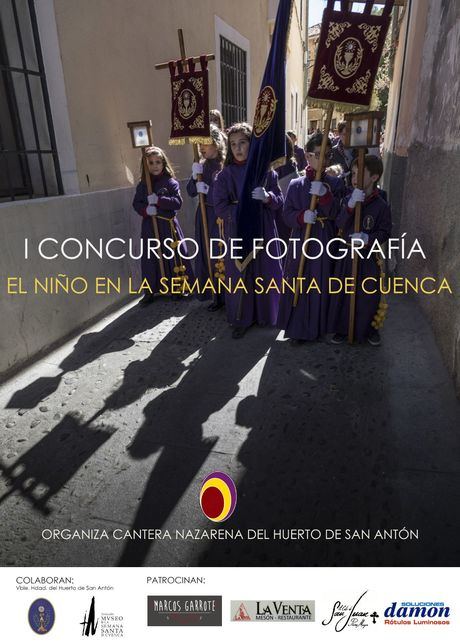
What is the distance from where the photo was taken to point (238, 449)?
8.51ft

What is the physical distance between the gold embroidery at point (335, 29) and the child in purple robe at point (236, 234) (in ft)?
2.96

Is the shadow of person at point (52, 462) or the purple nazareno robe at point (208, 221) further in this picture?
the purple nazareno robe at point (208, 221)

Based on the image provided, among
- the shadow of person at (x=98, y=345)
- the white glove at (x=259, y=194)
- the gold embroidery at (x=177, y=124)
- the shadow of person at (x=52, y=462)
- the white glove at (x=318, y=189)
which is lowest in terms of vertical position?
the shadow of person at (x=52, y=462)

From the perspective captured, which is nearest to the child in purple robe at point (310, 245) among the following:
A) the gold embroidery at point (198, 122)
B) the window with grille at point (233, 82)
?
the gold embroidery at point (198, 122)

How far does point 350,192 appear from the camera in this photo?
3.57m

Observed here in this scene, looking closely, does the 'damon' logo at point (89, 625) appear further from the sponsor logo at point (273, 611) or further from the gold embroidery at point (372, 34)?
the gold embroidery at point (372, 34)

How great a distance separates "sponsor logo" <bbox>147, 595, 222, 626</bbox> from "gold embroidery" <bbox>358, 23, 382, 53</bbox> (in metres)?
3.49

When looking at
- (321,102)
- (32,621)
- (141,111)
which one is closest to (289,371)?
(321,102)

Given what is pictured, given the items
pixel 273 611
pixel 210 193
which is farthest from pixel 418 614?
pixel 210 193

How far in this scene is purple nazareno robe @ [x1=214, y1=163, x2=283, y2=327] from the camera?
3865mm

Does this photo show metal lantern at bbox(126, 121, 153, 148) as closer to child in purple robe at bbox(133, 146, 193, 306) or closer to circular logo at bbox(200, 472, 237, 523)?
child in purple robe at bbox(133, 146, 193, 306)

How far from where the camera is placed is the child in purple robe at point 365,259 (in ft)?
10.9

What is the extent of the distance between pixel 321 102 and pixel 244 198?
916mm

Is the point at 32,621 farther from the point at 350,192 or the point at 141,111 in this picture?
the point at 141,111
